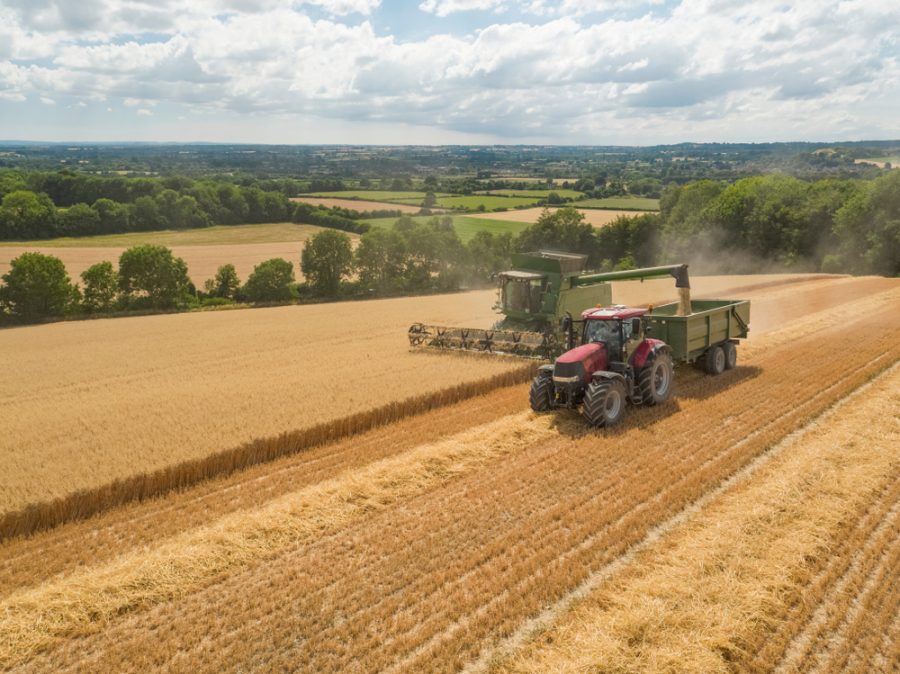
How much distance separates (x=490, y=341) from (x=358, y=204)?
47543 mm

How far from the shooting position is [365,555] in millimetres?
7684

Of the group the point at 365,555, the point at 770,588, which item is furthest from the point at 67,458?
the point at 770,588

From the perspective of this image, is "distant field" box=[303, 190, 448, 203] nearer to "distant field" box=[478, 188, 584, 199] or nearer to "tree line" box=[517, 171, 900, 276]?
"distant field" box=[478, 188, 584, 199]

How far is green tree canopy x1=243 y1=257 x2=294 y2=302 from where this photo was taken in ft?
134

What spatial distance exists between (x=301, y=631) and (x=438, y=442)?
17.8 feet

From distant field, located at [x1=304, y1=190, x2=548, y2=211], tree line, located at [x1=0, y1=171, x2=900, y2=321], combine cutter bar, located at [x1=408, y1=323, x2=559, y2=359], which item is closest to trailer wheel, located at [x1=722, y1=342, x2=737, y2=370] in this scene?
combine cutter bar, located at [x1=408, y1=323, x2=559, y2=359]

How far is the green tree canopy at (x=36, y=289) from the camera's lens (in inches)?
1289

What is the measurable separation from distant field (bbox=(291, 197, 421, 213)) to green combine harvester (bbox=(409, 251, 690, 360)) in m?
35.5

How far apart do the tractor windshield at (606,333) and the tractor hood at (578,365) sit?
0.95 ft

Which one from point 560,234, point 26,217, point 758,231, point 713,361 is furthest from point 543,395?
point 26,217

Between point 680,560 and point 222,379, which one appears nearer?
point 680,560

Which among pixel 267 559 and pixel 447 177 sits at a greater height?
pixel 447 177

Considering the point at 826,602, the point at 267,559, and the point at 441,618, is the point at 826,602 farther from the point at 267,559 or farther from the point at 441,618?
the point at 267,559

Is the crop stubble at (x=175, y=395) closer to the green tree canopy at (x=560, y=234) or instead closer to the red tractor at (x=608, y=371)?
the red tractor at (x=608, y=371)
